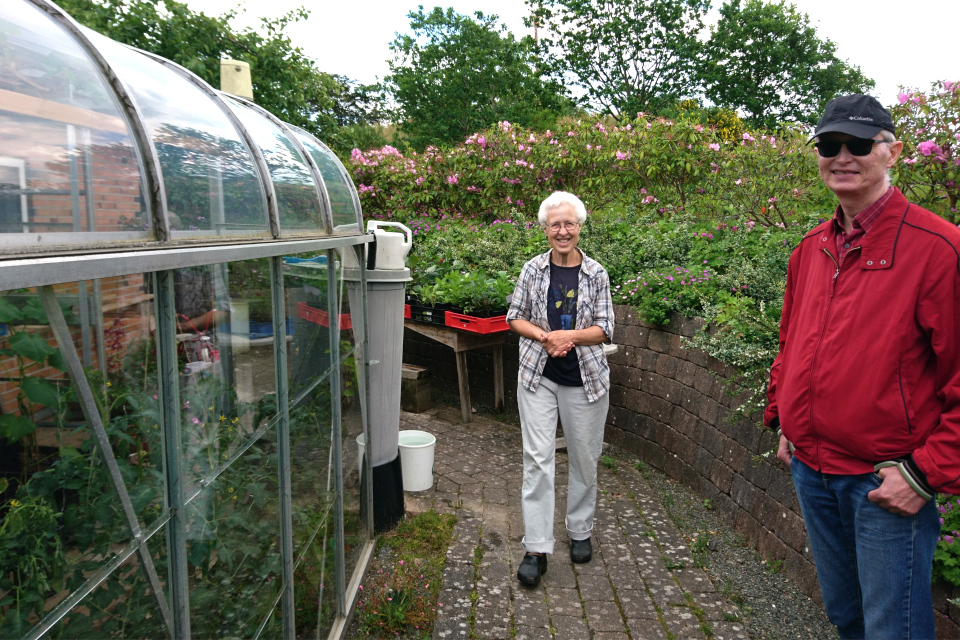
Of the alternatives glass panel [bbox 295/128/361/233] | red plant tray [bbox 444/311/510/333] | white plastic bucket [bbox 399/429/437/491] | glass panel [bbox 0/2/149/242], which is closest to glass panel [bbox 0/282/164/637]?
glass panel [bbox 0/2/149/242]

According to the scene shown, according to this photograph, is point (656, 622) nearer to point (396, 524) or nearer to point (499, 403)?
point (396, 524)

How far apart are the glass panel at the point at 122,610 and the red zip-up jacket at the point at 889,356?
1.82 m

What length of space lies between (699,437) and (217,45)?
27.0 ft

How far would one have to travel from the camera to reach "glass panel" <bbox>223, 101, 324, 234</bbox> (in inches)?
90.4

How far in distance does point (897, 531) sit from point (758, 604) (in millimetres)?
1619

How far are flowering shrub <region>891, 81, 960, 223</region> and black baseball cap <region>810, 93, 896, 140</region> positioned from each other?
118 inches

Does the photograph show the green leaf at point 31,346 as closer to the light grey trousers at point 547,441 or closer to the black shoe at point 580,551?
the light grey trousers at point 547,441

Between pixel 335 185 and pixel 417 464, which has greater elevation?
pixel 335 185

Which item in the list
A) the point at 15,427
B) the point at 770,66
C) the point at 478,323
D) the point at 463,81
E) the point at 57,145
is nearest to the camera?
the point at 15,427

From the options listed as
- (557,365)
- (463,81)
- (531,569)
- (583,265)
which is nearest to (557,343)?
(557,365)

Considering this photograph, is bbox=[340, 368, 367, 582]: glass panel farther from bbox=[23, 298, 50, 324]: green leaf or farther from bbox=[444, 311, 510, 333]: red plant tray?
bbox=[444, 311, 510, 333]: red plant tray

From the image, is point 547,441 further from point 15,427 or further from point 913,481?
point 15,427

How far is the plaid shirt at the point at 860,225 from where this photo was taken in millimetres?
1966

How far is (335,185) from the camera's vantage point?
318cm
